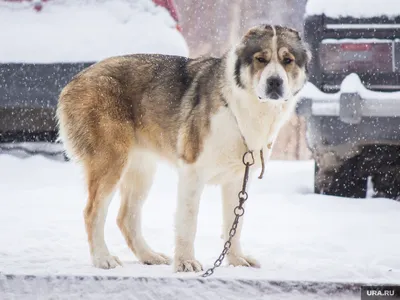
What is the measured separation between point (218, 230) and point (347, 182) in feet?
4.59

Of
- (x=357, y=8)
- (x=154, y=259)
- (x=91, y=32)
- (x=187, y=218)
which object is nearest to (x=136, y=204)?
(x=154, y=259)

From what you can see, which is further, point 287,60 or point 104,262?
point 104,262

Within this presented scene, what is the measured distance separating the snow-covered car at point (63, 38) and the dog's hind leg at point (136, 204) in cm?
176

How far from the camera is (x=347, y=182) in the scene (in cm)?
698

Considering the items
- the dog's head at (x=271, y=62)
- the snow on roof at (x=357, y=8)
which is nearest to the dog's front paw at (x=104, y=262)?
the dog's head at (x=271, y=62)

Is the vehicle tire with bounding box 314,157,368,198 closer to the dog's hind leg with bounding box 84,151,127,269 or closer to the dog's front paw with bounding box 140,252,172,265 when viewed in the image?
the dog's front paw with bounding box 140,252,172,265

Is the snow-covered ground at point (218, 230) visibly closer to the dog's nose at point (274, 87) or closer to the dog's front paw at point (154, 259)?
the dog's front paw at point (154, 259)

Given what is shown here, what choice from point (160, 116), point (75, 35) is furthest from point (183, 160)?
point (75, 35)

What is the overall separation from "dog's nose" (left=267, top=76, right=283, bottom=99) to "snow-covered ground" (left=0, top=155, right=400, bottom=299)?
99 centimetres

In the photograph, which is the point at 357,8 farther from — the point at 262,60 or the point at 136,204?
the point at 136,204

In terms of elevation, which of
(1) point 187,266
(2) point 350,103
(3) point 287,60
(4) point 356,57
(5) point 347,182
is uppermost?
(3) point 287,60

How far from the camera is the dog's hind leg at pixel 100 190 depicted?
488cm

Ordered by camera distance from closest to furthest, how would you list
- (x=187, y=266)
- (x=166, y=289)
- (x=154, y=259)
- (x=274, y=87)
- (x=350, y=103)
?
(x=166, y=289), (x=274, y=87), (x=187, y=266), (x=154, y=259), (x=350, y=103)

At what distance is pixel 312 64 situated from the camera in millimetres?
6535
